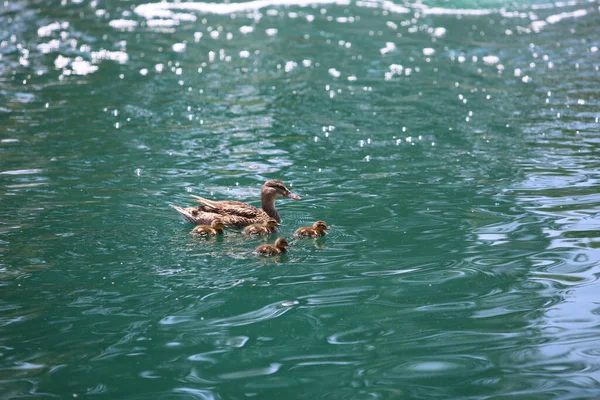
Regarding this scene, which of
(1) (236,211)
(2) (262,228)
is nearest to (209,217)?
(1) (236,211)

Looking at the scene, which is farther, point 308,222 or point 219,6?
point 219,6

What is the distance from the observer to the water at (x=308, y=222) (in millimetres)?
6703

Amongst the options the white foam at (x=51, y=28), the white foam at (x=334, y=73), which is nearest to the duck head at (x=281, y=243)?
the white foam at (x=334, y=73)

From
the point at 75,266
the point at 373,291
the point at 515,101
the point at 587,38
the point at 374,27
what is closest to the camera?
the point at 373,291

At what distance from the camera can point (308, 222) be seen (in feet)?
34.7

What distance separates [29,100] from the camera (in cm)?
1792

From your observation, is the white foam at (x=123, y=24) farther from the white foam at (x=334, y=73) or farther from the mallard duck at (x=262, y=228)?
the mallard duck at (x=262, y=228)

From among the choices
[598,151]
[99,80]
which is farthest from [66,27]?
[598,151]

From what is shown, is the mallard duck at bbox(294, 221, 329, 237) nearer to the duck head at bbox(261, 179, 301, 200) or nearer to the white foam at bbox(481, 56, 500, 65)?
the duck head at bbox(261, 179, 301, 200)

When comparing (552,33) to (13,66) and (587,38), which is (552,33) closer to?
(587,38)

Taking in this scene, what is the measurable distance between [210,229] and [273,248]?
1.02 metres

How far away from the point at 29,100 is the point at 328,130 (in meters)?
7.15

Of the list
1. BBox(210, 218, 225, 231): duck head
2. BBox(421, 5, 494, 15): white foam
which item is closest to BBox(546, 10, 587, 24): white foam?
BBox(421, 5, 494, 15): white foam

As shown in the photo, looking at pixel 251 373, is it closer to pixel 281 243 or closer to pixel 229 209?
pixel 281 243
